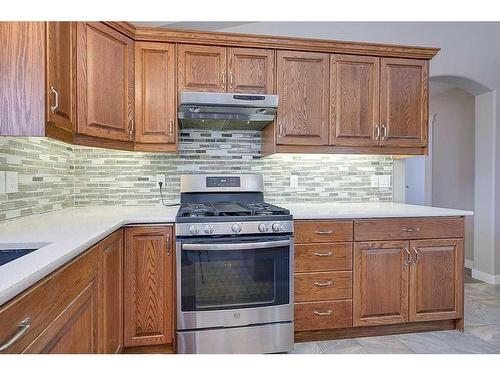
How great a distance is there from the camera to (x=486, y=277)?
11.5 ft

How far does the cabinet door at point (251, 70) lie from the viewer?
233 centimetres

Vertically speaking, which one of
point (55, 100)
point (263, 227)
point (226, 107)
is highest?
point (226, 107)

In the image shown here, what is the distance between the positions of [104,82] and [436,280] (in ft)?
8.55

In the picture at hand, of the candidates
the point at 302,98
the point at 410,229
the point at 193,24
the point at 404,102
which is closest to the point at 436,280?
the point at 410,229

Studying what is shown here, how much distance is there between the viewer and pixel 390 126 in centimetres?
255

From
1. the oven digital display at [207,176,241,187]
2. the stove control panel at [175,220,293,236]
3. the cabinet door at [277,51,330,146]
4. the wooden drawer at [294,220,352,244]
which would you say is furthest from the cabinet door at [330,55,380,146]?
the stove control panel at [175,220,293,236]

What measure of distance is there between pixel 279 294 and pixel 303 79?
60.8 inches

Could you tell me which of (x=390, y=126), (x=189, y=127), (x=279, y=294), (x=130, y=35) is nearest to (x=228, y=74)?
(x=189, y=127)

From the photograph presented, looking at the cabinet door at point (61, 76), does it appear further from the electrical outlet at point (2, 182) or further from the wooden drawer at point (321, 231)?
the wooden drawer at point (321, 231)

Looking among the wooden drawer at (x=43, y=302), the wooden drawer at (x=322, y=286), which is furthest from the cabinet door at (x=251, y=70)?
the wooden drawer at (x=43, y=302)

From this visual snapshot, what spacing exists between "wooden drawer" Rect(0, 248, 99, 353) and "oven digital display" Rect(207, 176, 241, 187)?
4.23ft

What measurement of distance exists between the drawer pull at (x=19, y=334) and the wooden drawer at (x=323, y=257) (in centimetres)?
154

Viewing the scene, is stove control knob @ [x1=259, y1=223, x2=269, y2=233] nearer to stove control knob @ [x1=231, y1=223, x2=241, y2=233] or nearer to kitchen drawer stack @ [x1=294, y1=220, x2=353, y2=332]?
stove control knob @ [x1=231, y1=223, x2=241, y2=233]

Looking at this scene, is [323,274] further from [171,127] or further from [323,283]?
[171,127]
